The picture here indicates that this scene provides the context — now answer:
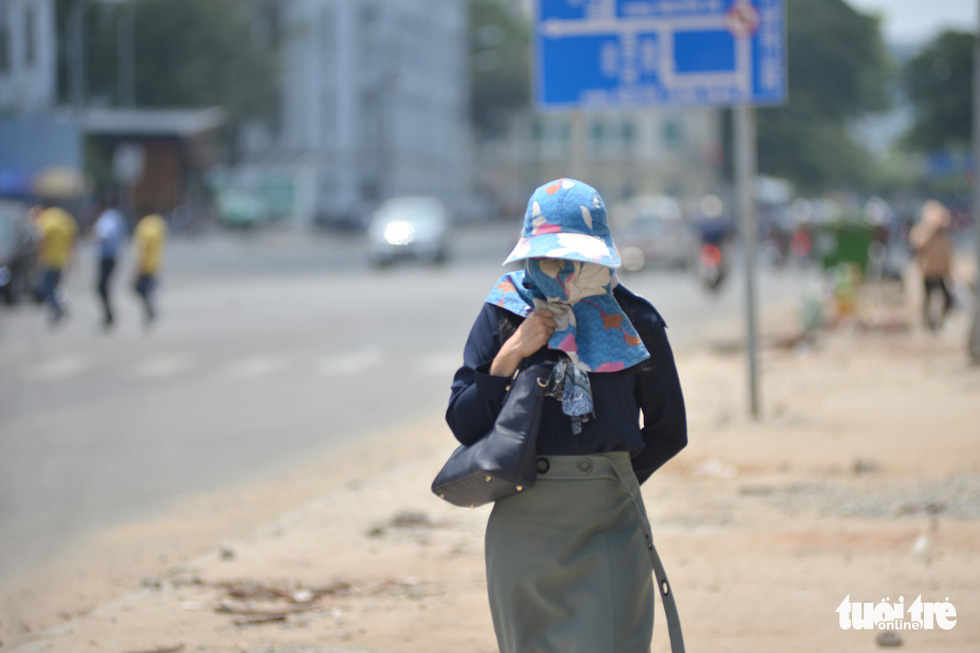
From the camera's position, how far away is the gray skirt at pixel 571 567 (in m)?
3.33

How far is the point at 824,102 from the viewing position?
201 feet

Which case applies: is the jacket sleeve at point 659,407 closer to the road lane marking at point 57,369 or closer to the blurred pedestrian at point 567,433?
the blurred pedestrian at point 567,433

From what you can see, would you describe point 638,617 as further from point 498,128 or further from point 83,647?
point 498,128

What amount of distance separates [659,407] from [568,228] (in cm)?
55

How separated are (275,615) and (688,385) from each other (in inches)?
334

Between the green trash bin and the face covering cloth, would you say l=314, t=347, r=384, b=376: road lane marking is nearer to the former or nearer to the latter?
the green trash bin

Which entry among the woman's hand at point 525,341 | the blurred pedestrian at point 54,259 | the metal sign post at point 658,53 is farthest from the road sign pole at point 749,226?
the blurred pedestrian at point 54,259

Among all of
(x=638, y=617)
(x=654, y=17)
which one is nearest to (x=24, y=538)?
(x=638, y=617)

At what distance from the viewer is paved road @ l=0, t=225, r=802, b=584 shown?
28.2 ft

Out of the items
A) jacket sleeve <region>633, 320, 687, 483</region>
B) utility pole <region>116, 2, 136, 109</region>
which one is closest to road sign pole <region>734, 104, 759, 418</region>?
jacket sleeve <region>633, 320, 687, 483</region>

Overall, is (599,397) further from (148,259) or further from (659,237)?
(659,237)

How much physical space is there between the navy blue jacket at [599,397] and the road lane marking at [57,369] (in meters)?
11.4

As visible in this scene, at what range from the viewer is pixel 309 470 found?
927 cm

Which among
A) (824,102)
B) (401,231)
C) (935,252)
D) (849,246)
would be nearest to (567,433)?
(935,252)
